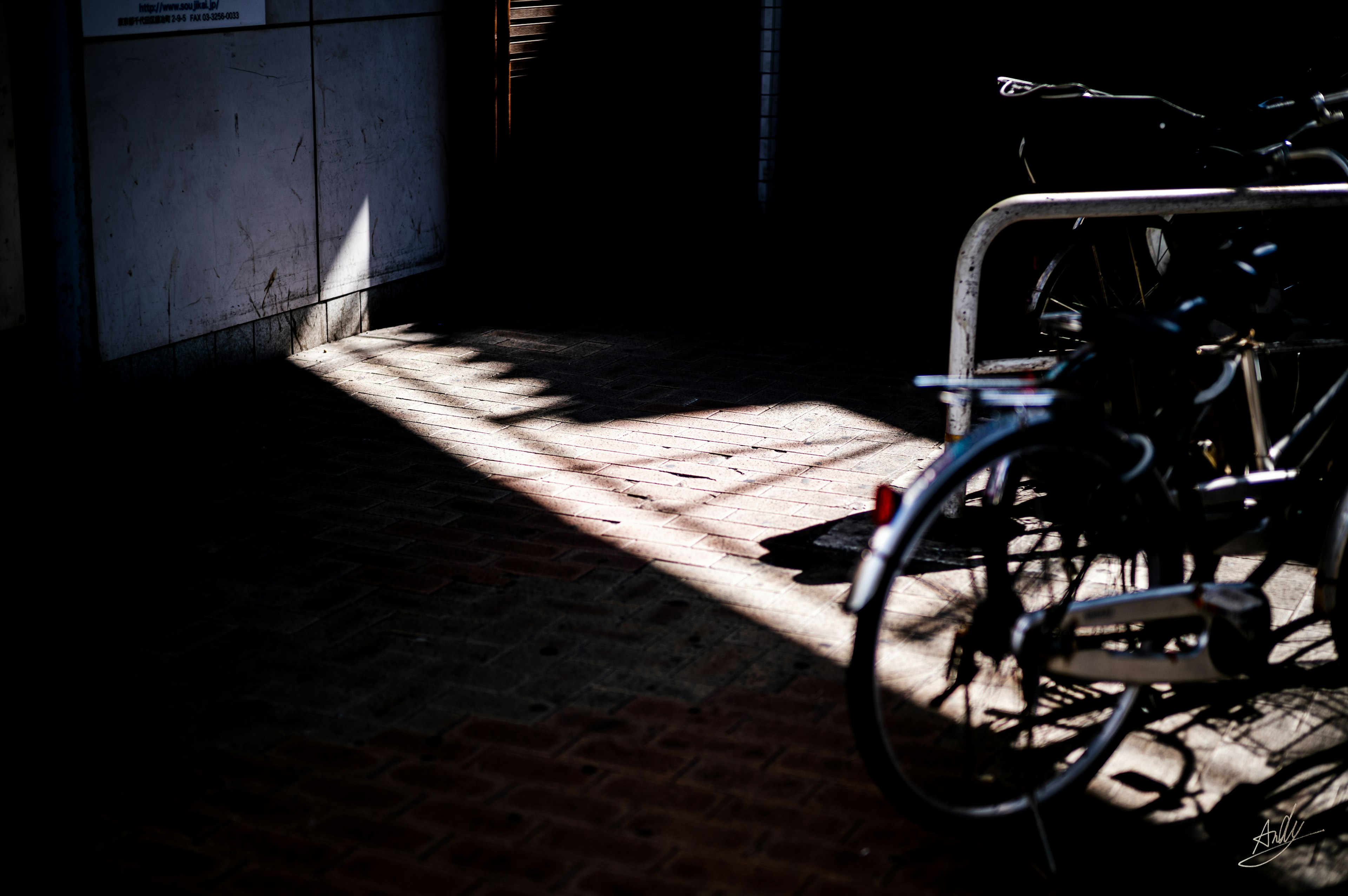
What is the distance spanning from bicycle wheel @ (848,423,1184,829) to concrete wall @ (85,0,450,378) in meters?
4.23

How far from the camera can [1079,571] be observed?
3523 mm

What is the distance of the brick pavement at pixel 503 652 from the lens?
3150mm

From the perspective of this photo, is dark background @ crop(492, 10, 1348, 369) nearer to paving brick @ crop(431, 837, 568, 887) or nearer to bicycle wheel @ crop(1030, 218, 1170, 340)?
bicycle wheel @ crop(1030, 218, 1170, 340)

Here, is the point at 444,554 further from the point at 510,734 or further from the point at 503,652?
the point at 510,734

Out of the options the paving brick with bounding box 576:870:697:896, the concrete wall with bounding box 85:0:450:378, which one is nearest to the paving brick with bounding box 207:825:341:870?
the paving brick with bounding box 576:870:697:896

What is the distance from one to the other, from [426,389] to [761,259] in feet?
11.4

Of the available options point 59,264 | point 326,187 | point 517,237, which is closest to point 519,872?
point 59,264

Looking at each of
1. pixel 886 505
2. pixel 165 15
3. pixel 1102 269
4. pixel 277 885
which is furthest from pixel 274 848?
pixel 165 15

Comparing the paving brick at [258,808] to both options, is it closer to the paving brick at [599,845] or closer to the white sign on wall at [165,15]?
the paving brick at [599,845]

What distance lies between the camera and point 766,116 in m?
9.63

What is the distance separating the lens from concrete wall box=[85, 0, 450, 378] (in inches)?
253

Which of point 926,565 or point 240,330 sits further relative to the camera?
point 240,330

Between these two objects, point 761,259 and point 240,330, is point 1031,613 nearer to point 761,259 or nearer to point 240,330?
point 240,330

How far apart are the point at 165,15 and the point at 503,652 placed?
3.97 metres
